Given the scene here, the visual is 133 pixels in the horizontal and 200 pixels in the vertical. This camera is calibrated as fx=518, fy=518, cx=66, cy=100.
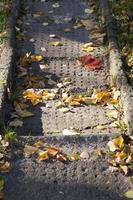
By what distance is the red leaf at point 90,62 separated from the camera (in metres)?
5.88

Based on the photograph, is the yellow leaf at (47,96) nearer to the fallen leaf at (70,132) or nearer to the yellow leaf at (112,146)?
the fallen leaf at (70,132)

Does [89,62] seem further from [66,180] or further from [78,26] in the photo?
[66,180]

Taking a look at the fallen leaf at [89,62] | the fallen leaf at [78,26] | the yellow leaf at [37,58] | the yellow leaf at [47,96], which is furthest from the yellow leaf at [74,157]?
the fallen leaf at [78,26]

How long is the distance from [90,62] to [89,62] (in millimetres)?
12

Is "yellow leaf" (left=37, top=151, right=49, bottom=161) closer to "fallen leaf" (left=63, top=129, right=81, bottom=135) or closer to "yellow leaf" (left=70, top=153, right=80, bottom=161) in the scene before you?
"yellow leaf" (left=70, top=153, right=80, bottom=161)

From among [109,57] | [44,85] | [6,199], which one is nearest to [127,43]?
[109,57]

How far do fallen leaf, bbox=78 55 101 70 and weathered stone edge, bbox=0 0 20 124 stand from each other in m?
0.81

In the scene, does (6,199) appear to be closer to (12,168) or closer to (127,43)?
(12,168)

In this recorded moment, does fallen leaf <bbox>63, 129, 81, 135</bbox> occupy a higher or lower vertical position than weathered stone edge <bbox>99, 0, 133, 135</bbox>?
lower

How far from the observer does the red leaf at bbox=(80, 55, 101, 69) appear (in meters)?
5.88

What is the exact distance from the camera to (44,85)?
554 cm

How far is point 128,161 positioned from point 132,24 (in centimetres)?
343

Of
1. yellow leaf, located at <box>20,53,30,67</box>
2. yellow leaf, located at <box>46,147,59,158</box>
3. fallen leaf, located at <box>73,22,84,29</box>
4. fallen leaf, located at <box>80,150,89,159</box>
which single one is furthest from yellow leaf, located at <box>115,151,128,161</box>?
fallen leaf, located at <box>73,22,84,29</box>

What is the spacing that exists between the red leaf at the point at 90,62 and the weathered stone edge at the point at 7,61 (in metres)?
0.82
